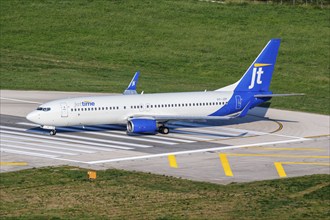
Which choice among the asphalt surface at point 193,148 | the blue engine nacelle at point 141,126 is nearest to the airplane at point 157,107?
the blue engine nacelle at point 141,126

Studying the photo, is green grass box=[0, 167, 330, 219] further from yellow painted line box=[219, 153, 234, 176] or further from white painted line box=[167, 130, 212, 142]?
white painted line box=[167, 130, 212, 142]

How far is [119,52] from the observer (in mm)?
127438

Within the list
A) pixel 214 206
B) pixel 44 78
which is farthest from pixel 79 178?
pixel 44 78

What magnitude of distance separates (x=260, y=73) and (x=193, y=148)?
12632mm

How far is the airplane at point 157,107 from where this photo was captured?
7475 centimetres

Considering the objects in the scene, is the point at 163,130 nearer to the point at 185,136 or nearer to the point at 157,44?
the point at 185,136

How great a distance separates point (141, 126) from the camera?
7475cm

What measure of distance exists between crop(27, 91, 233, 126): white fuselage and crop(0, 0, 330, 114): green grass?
20.8 metres

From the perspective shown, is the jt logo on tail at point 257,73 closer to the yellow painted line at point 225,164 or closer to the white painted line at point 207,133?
the white painted line at point 207,133

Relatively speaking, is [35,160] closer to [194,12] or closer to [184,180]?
[184,180]

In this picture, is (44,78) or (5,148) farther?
(44,78)

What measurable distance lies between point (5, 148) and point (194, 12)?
76.7 m

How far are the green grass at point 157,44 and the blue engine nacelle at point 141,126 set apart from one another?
2558 cm

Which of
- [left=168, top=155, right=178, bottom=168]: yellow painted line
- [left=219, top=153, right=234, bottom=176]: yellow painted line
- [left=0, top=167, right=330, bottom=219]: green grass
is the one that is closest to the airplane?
[left=219, top=153, right=234, bottom=176]: yellow painted line
